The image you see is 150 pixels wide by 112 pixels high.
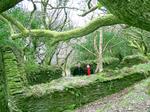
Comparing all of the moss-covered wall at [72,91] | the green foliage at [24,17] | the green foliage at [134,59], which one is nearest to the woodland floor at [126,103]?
the moss-covered wall at [72,91]

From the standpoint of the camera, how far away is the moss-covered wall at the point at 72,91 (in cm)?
987

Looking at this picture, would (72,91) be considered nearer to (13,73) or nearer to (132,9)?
(13,73)

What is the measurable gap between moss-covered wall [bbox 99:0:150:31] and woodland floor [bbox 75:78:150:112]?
22.9 feet

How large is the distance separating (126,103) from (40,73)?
456 centimetres

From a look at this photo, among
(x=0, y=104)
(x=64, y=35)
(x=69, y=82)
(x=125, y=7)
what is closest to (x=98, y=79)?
(x=69, y=82)

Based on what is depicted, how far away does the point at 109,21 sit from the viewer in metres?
5.23

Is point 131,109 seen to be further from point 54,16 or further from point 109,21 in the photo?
point 54,16

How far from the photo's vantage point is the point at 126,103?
9.98 metres

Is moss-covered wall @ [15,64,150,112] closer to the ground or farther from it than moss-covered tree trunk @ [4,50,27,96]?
closer to the ground

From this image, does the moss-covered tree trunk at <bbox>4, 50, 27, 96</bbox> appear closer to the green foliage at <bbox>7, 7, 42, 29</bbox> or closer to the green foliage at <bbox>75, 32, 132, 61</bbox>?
the green foliage at <bbox>7, 7, 42, 29</bbox>

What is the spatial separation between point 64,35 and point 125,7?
4.97 metres

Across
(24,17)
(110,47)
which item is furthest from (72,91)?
(110,47)

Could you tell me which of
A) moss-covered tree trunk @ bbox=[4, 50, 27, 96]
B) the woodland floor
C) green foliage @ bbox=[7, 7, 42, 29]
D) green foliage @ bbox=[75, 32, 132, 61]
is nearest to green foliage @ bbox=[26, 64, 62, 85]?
green foliage @ bbox=[7, 7, 42, 29]

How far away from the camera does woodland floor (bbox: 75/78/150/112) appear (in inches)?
370
